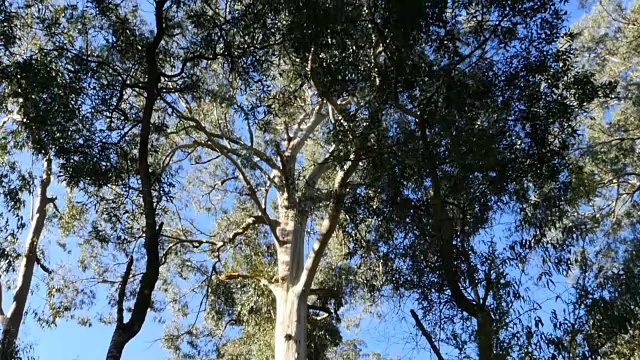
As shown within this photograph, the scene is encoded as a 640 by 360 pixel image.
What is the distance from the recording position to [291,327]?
25.9ft

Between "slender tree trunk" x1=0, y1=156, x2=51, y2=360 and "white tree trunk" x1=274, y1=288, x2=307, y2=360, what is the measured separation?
297 cm

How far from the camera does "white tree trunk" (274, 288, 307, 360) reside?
7770mm

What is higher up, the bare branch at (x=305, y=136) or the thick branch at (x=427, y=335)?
the bare branch at (x=305, y=136)

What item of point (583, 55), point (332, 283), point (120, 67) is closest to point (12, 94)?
point (120, 67)

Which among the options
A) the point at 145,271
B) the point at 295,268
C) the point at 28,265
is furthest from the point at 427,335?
the point at 28,265

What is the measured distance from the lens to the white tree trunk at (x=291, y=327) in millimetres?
7770

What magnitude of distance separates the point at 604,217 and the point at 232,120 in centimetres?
643

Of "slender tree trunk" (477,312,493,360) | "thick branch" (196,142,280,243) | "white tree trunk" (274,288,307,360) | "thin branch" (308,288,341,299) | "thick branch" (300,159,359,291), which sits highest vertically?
"thick branch" (196,142,280,243)

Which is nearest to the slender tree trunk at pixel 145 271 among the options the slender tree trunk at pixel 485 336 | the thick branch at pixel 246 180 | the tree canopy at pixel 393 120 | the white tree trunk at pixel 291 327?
the tree canopy at pixel 393 120

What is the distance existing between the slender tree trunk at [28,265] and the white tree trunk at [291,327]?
2974 millimetres

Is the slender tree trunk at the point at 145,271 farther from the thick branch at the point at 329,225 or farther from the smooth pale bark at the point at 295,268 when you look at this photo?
the smooth pale bark at the point at 295,268

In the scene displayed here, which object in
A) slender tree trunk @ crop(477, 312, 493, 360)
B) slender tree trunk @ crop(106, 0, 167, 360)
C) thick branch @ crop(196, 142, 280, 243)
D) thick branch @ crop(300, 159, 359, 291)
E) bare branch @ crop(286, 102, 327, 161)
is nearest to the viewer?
slender tree trunk @ crop(106, 0, 167, 360)

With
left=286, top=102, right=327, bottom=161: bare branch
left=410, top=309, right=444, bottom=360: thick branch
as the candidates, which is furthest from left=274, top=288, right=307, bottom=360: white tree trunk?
left=410, top=309, right=444, bottom=360: thick branch

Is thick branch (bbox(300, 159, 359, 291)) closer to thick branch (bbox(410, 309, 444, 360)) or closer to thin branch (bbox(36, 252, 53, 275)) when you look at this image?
thick branch (bbox(410, 309, 444, 360))
